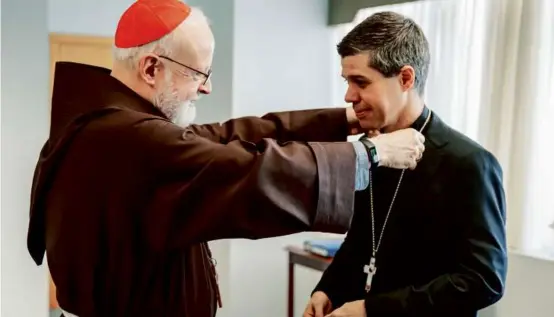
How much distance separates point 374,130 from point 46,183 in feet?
2.46

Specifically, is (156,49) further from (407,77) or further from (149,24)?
(407,77)

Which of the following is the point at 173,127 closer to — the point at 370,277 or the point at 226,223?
the point at 226,223

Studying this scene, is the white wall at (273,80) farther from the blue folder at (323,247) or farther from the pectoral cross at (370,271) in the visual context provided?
the pectoral cross at (370,271)

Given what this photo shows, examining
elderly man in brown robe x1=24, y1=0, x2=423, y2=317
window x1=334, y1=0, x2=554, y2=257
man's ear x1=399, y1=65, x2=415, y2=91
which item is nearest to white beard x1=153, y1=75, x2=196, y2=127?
elderly man in brown robe x1=24, y1=0, x2=423, y2=317

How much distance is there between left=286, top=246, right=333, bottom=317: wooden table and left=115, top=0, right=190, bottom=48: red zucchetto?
1825 millimetres

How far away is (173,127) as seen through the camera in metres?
1.34

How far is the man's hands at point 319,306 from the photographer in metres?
1.72

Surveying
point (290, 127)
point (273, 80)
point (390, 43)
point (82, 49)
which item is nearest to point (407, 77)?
point (390, 43)

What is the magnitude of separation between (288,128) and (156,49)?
51cm

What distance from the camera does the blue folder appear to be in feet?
10.6

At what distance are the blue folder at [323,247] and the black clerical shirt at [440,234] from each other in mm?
1548

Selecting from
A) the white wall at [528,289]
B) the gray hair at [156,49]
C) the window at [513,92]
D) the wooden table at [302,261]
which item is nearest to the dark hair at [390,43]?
the gray hair at [156,49]

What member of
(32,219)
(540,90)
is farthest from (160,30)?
(540,90)

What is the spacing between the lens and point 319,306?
1.72 m
